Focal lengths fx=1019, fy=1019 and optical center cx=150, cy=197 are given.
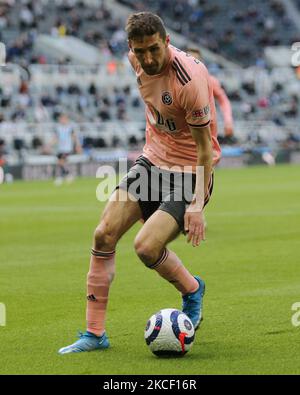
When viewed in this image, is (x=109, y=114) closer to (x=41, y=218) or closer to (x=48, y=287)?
(x=41, y=218)

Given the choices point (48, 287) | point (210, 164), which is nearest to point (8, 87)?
point (48, 287)

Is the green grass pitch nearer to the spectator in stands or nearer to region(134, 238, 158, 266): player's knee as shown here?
region(134, 238, 158, 266): player's knee

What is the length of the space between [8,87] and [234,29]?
20.5m

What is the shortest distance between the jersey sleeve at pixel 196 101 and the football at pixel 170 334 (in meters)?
1.44

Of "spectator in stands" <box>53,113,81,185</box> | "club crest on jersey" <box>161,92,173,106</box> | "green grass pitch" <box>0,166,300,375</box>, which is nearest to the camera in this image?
"green grass pitch" <box>0,166,300,375</box>

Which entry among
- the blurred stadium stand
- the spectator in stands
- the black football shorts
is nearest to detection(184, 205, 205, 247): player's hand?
the black football shorts

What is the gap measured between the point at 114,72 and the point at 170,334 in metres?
40.0

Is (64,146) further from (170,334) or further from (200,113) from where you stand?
(170,334)

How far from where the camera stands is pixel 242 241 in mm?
15383

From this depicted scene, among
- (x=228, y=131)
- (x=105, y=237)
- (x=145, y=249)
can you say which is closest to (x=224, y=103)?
(x=228, y=131)

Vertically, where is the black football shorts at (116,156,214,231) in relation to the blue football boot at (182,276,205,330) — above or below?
above

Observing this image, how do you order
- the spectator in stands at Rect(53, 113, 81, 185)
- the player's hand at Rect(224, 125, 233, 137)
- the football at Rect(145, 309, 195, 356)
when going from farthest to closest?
the spectator in stands at Rect(53, 113, 81, 185) → the player's hand at Rect(224, 125, 233, 137) → the football at Rect(145, 309, 195, 356)

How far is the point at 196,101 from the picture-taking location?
7.45 metres

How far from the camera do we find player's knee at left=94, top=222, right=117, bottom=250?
770 centimetres
